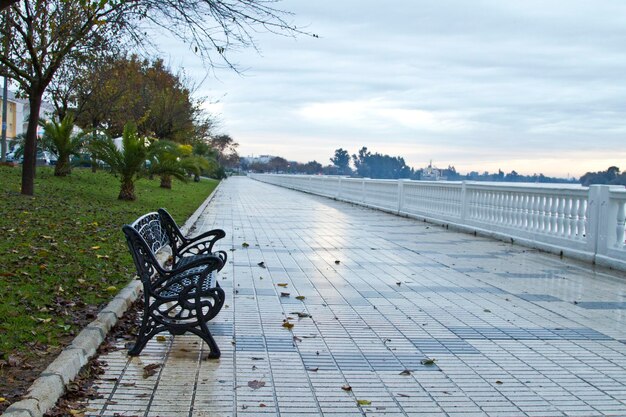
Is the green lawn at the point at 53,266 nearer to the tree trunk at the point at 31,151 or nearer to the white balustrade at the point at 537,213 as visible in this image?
the tree trunk at the point at 31,151

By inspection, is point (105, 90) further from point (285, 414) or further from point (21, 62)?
point (285, 414)

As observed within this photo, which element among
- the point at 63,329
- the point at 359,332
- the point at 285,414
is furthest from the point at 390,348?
the point at 63,329

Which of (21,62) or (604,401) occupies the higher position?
(21,62)

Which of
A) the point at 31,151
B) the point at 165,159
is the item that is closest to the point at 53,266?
the point at 31,151

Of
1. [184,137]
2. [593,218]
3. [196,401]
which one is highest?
[184,137]

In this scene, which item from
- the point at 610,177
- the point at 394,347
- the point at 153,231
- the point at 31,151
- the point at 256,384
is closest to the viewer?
the point at 256,384

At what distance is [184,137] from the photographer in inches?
1555

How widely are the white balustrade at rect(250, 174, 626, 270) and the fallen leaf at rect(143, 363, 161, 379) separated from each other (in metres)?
8.03

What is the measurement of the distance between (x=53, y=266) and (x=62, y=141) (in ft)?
58.3

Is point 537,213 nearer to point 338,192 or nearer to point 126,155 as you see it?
point 126,155

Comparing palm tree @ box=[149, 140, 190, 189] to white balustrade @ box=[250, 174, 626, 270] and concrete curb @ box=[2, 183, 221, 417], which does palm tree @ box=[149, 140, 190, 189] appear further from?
concrete curb @ box=[2, 183, 221, 417]

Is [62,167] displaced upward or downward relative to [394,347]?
upward

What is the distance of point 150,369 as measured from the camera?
4941 millimetres

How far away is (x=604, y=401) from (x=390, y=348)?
5.86ft
